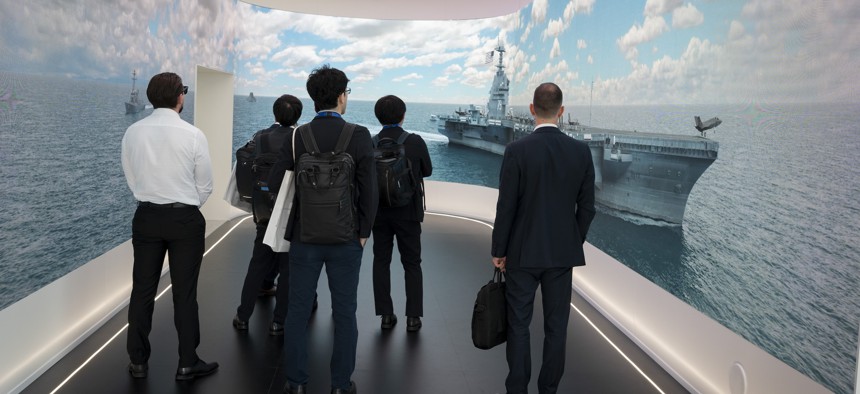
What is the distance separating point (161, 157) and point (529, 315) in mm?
1931

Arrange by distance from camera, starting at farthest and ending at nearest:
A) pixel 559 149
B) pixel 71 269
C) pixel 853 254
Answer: pixel 71 269 → pixel 559 149 → pixel 853 254

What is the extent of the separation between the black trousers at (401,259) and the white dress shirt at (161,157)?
1271 millimetres

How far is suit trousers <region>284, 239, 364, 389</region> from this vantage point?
9.20ft

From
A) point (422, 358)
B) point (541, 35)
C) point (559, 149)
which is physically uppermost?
point (541, 35)

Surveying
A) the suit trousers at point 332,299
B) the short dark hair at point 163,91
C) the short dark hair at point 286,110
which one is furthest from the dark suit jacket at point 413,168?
the short dark hair at point 163,91

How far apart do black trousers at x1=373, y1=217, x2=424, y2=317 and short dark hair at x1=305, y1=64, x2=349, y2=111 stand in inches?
47.3

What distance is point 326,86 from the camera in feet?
9.07

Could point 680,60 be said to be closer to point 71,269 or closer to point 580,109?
point 580,109

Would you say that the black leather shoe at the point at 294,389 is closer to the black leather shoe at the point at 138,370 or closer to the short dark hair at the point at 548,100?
the black leather shoe at the point at 138,370

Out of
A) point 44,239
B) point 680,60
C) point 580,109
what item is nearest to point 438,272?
point 580,109

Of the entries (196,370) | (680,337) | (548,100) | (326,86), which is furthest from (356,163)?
(680,337)

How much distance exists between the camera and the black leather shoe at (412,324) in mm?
4055

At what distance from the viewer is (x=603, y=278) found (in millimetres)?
4855

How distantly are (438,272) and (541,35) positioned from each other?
330cm
